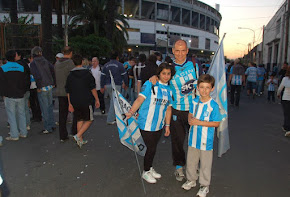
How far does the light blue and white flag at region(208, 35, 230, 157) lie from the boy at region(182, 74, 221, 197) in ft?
→ 1.08

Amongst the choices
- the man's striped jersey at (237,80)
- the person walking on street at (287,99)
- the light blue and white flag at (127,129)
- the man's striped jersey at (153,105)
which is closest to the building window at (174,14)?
the man's striped jersey at (237,80)

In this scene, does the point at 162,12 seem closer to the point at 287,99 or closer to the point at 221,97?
the point at 287,99

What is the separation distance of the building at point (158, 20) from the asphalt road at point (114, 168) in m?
48.8

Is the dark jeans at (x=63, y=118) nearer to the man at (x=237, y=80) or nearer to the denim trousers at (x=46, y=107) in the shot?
the denim trousers at (x=46, y=107)

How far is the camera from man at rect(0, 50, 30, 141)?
17.7 feet

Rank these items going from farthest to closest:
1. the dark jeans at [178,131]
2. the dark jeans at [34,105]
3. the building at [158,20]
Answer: the building at [158,20], the dark jeans at [34,105], the dark jeans at [178,131]

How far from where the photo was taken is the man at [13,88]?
5.41 meters

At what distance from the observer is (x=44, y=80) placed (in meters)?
5.93

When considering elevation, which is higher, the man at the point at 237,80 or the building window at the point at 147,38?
the building window at the point at 147,38

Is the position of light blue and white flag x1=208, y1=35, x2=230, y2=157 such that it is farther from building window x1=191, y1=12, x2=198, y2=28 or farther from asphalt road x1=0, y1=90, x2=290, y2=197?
building window x1=191, y1=12, x2=198, y2=28

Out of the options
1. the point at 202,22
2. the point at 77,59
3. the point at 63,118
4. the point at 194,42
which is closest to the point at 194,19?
the point at 202,22

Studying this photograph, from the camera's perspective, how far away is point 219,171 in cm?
413

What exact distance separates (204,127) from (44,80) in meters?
4.21

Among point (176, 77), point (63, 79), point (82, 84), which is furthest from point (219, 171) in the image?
point (63, 79)
